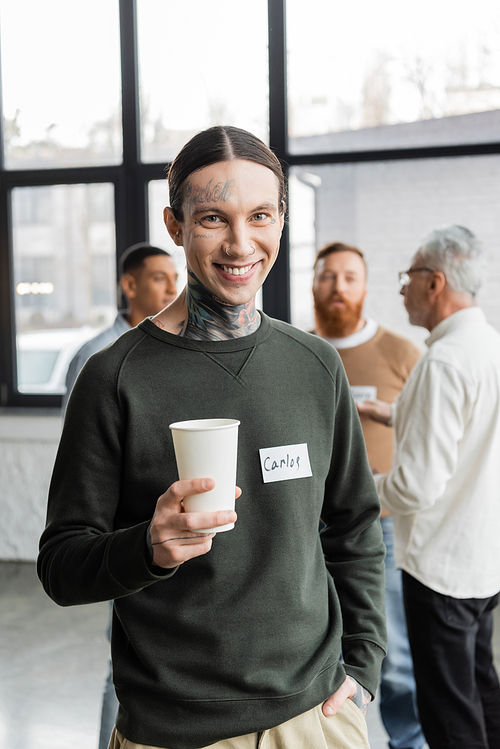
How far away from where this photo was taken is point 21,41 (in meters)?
4.64

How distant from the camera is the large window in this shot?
4004 mm

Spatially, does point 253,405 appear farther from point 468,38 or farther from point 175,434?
point 468,38

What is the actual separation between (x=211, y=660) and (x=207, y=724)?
0.09 metres

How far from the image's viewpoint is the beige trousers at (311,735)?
1017mm

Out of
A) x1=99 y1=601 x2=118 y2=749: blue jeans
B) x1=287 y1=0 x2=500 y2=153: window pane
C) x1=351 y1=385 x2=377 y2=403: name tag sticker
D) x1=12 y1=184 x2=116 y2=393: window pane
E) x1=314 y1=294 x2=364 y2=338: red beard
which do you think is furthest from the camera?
x1=12 y1=184 x2=116 y2=393: window pane

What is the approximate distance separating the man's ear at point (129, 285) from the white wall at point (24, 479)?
6.64ft

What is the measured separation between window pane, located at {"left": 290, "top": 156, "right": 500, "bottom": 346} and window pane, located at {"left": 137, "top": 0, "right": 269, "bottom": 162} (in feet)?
1.82

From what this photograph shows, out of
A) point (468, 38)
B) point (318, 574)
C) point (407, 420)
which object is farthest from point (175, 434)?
point (468, 38)


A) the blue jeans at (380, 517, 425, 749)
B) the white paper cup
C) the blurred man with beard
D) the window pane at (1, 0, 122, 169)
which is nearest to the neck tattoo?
the white paper cup

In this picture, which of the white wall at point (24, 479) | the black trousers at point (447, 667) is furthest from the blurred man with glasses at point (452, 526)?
the white wall at point (24, 479)

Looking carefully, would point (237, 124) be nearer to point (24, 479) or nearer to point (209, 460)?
point (24, 479)

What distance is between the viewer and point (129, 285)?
9.23 feet

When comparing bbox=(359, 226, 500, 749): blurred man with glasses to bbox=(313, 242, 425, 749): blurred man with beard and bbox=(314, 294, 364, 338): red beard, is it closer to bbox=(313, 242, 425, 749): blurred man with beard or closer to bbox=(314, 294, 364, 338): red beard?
bbox=(313, 242, 425, 749): blurred man with beard

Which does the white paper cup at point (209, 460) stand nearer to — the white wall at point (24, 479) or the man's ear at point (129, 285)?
the man's ear at point (129, 285)
